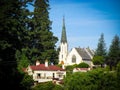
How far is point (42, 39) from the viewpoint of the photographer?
190ft

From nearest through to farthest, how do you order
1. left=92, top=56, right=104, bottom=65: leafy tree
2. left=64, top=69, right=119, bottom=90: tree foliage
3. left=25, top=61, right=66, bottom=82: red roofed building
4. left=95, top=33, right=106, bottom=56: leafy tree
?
left=64, top=69, right=119, bottom=90: tree foliage
left=25, top=61, right=66, bottom=82: red roofed building
left=92, top=56, right=104, bottom=65: leafy tree
left=95, top=33, right=106, bottom=56: leafy tree

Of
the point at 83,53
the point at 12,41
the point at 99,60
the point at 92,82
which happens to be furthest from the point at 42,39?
the point at 92,82

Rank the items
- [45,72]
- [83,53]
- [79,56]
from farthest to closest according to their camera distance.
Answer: [83,53]
[79,56]
[45,72]

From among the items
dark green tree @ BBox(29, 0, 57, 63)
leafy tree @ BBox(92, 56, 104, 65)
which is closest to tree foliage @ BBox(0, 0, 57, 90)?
dark green tree @ BBox(29, 0, 57, 63)

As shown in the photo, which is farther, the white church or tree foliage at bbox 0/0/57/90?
the white church

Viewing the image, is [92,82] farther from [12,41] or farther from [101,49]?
[101,49]

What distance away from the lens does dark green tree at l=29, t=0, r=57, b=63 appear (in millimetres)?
56781

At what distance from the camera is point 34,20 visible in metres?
56.3

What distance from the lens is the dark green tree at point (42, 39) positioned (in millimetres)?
56781

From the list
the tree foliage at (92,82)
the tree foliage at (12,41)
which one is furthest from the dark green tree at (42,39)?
the tree foliage at (92,82)

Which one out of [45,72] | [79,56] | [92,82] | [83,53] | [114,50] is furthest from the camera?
[83,53]

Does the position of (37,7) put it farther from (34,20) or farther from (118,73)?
(118,73)

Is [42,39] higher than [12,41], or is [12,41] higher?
[42,39]

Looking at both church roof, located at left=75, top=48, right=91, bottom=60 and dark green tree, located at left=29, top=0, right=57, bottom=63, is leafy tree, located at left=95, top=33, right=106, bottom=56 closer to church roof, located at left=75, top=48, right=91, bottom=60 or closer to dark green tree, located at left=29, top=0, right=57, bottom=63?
church roof, located at left=75, top=48, right=91, bottom=60
